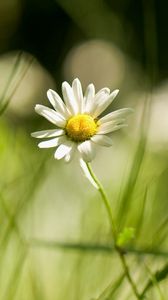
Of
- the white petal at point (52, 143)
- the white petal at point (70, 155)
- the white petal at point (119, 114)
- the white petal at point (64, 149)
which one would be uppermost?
the white petal at point (119, 114)

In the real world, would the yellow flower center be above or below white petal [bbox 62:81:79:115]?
below

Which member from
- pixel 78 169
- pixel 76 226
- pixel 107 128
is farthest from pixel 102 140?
pixel 78 169

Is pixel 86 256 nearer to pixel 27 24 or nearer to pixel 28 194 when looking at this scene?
pixel 28 194

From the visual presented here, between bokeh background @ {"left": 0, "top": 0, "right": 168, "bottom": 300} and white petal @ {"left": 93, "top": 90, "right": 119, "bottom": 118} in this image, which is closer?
white petal @ {"left": 93, "top": 90, "right": 119, "bottom": 118}

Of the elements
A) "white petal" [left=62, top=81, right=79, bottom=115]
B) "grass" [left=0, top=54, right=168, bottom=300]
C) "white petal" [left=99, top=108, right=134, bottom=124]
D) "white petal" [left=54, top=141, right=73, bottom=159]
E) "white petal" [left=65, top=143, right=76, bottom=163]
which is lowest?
"grass" [left=0, top=54, right=168, bottom=300]

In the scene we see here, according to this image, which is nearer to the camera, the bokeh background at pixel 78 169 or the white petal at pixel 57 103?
the white petal at pixel 57 103
